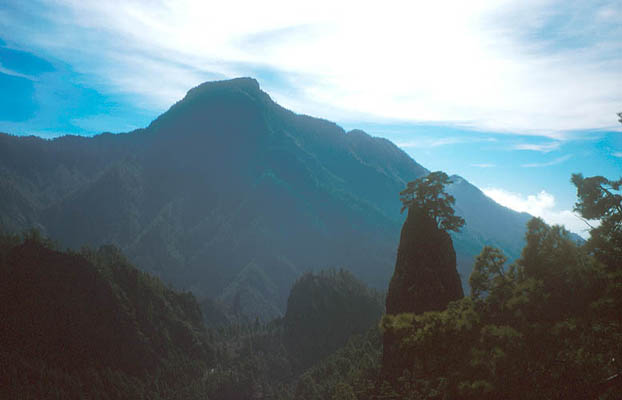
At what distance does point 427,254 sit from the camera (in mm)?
35469

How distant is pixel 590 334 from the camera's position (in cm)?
1255

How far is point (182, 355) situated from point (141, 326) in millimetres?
16780

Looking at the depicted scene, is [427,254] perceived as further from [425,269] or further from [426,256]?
[425,269]

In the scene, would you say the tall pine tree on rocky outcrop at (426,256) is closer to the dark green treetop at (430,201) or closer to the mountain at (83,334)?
the dark green treetop at (430,201)

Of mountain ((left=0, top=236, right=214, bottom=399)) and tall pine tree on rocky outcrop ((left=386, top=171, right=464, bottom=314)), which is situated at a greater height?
tall pine tree on rocky outcrop ((left=386, top=171, right=464, bottom=314))

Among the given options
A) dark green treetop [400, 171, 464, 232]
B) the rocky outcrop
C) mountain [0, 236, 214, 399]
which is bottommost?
mountain [0, 236, 214, 399]

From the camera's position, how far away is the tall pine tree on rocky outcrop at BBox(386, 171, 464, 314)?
3491 centimetres

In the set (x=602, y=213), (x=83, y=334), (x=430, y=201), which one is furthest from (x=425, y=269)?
(x=83, y=334)

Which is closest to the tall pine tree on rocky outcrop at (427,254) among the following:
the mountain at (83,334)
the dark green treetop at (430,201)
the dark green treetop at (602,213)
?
the dark green treetop at (430,201)

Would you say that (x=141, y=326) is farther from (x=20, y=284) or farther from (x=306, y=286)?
(x=306, y=286)

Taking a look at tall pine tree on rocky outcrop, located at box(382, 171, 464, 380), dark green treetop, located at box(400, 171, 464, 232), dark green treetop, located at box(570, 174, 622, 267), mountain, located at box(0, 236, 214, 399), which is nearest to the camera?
dark green treetop, located at box(570, 174, 622, 267)

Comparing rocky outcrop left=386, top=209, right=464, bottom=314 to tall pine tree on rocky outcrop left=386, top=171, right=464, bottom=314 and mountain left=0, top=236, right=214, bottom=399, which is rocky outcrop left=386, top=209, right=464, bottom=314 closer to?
tall pine tree on rocky outcrop left=386, top=171, right=464, bottom=314

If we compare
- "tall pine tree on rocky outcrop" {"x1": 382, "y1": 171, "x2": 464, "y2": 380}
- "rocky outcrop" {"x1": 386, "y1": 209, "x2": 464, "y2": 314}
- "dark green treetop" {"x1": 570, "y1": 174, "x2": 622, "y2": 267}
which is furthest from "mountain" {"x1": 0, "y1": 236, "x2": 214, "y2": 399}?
"dark green treetop" {"x1": 570, "y1": 174, "x2": 622, "y2": 267}

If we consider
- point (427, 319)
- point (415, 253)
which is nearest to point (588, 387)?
point (427, 319)
